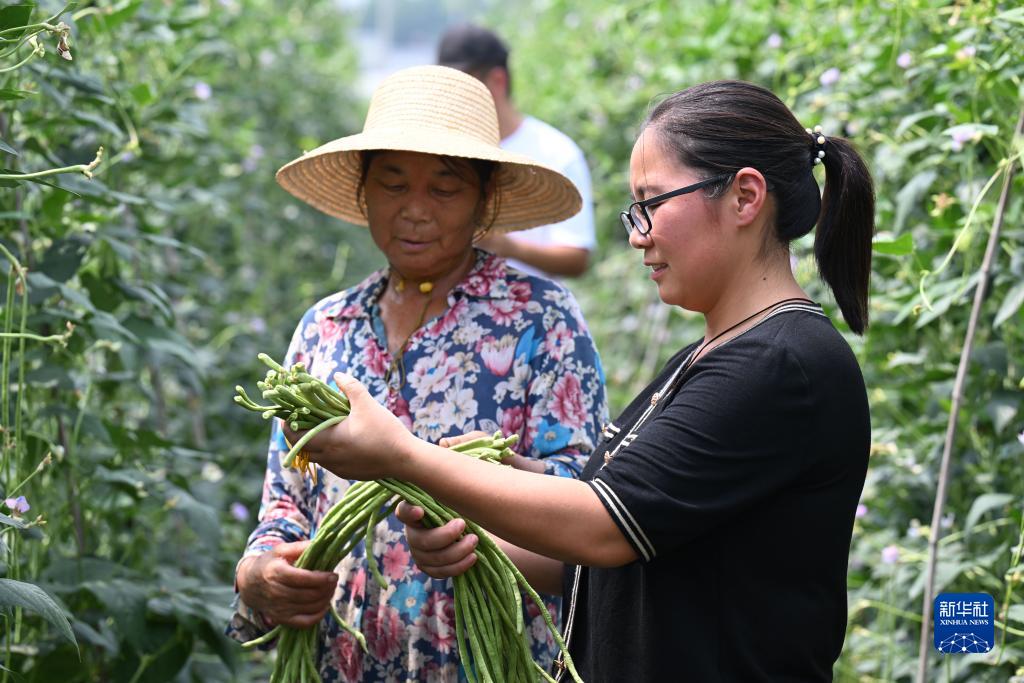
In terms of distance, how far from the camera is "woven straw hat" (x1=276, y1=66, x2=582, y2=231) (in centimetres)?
209

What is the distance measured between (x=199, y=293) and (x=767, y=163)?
2.98 m

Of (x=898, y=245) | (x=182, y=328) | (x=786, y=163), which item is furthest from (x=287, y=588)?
(x=182, y=328)

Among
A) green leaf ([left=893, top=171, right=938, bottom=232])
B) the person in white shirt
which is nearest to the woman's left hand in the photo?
green leaf ([left=893, top=171, right=938, bottom=232])

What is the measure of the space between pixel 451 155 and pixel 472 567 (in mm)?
684

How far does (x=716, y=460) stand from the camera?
1531 mm

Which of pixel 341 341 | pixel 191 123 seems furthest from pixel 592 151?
pixel 341 341

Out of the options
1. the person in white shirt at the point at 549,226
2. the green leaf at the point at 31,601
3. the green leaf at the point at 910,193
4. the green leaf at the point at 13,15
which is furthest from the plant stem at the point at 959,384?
the green leaf at the point at 13,15

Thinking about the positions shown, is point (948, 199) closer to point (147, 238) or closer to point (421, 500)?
point (421, 500)

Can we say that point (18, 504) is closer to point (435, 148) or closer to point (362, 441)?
point (362, 441)

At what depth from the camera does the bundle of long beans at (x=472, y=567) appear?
64.7 inches

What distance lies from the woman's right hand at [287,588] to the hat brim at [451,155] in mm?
678

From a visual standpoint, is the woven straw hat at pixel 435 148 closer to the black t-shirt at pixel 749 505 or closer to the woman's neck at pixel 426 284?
the woman's neck at pixel 426 284

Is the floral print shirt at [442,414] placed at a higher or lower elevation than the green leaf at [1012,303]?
lower

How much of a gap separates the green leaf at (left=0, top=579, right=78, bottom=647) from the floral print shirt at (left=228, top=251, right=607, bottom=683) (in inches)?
16.1
